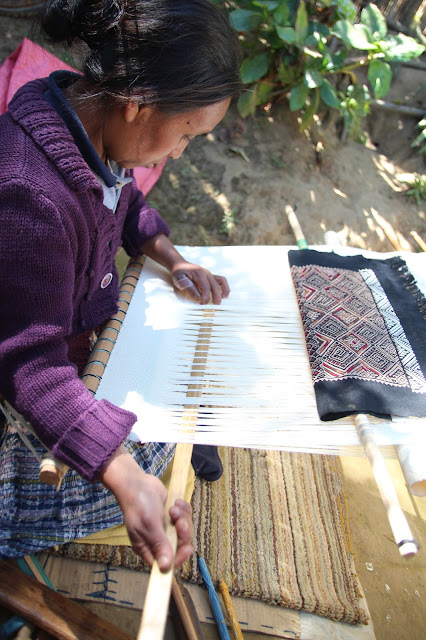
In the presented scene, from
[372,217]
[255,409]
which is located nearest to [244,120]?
[372,217]

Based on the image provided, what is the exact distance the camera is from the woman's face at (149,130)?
1093mm

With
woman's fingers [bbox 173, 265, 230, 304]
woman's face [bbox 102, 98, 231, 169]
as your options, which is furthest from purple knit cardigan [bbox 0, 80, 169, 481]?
woman's fingers [bbox 173, 265, 230, 304]

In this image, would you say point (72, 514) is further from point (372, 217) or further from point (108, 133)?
point (372, 217)

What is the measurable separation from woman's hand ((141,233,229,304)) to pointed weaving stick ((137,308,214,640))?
4.9 inches

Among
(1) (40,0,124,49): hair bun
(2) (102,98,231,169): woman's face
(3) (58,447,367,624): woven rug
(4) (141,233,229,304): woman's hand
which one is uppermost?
(1) (40,0,124,49): hair bun

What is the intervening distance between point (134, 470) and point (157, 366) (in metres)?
0.46

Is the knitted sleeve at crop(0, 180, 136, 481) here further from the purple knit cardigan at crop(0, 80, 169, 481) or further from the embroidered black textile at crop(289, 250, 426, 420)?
the embroidered black textile at crop(289, 250, 426, 420)

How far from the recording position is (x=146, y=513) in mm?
920

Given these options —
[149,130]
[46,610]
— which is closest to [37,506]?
Result: [46,610]

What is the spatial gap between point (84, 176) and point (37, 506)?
85cm

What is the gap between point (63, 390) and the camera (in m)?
1.01

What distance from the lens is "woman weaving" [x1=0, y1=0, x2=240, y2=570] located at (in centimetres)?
96

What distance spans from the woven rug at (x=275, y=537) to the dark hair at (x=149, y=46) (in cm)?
156

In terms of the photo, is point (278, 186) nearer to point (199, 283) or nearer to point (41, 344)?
point (199, 283)
